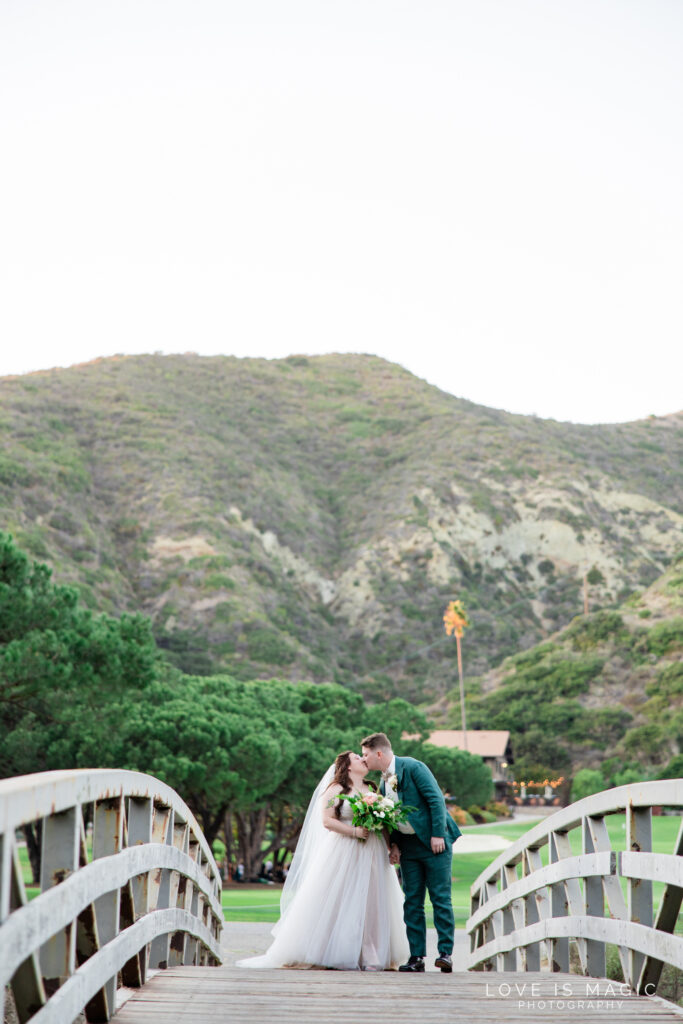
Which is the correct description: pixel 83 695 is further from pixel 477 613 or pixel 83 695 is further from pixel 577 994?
pixel 477 613

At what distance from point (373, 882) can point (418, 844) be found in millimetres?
530

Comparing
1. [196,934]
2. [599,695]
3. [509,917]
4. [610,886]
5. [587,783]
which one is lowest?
[587,783]

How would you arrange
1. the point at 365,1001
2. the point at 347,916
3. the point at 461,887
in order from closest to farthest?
the point at 365,1001 → the point at 347,916 → the point at 461,887

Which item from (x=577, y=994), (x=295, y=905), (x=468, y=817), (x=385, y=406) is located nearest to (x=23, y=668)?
(x=295, y=905)

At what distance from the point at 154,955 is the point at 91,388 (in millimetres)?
114206

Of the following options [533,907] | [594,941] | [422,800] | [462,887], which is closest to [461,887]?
[462,887]

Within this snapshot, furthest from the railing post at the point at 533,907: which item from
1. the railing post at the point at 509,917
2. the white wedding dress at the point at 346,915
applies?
the white wedding dress at the point at 346,915

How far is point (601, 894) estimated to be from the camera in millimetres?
5508

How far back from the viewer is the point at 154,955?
5.59 m

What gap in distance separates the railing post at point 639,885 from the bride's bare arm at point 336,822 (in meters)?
2.92

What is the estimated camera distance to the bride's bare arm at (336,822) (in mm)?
7398

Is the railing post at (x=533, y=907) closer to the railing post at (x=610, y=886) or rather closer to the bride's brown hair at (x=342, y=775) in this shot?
the bride's brown hair at (x=342, y=775)

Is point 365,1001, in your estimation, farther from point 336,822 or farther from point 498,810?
point 498,810

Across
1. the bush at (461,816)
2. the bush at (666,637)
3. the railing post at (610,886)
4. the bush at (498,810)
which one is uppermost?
the railing post at (610,886)
